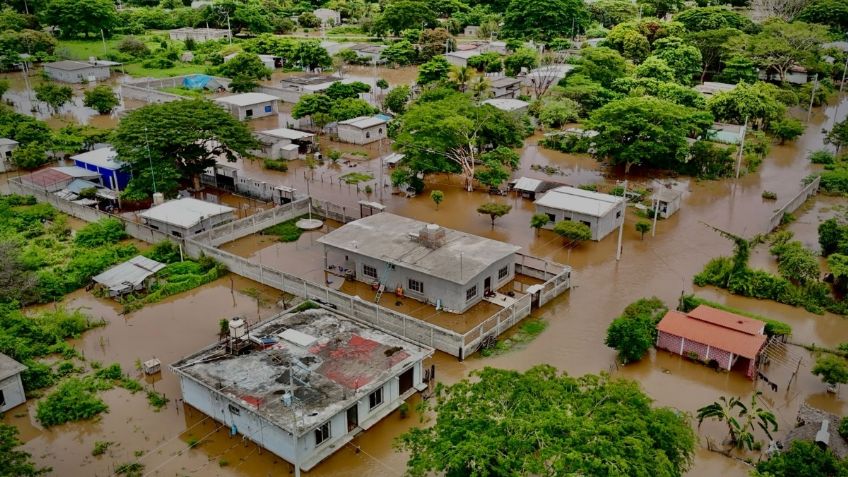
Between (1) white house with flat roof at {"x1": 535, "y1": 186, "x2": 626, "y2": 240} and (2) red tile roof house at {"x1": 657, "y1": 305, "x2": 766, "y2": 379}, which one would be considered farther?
(1) white house with flat roof at {"x1": 535, "y1": 186, "x2": 626, "y2": 240}

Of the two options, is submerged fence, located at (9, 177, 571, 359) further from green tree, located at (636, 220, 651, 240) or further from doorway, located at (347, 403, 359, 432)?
green tree, located at (636, 220, 651, 240)

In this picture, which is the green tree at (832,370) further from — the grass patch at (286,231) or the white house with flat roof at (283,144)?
the white house with flat roof at (283,144)

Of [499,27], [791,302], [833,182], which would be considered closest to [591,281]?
[791,302]

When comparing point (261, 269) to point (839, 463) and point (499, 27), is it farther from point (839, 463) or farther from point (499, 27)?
point (499, 27)

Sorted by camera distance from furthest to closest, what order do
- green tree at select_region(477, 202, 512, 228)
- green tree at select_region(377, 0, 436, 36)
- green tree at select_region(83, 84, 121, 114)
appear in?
1. green tree at select_region(377, 0, 436, 36)
2. green tree at select_region(83, 84, 121, 114)
3. green tree at select_region(477, 202, 512, 228)

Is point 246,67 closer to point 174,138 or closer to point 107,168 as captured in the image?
point 107,168

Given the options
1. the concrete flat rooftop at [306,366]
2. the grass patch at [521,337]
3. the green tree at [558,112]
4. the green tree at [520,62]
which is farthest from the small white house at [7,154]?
the green tree at [520,62]

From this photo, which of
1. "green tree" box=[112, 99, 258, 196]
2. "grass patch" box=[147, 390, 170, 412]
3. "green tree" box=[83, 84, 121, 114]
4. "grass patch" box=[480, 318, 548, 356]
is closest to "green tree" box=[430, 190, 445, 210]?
"green tree" box=[112, 99, 258, 196]

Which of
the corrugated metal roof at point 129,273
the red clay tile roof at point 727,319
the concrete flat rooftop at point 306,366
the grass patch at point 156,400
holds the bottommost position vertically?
the grass patch at point 156,400
